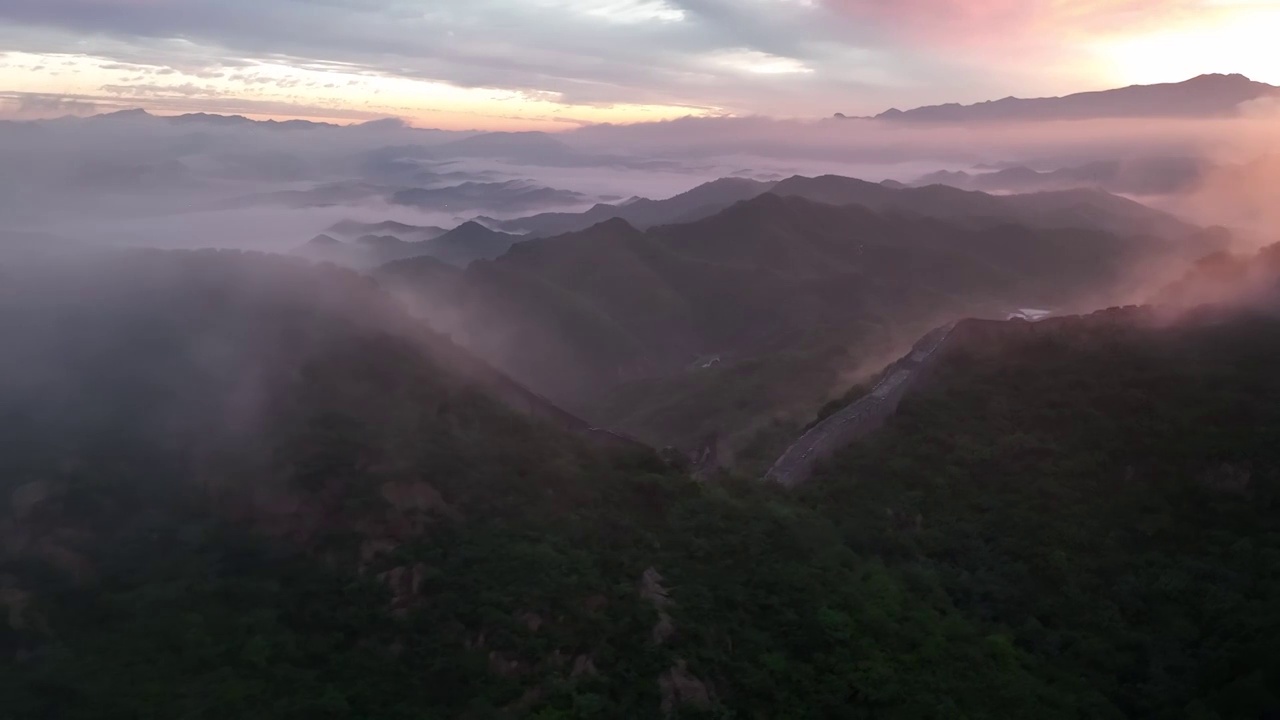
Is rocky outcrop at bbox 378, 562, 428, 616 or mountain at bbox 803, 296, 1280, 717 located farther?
mountain at bbox 803, 296, 1280, 717

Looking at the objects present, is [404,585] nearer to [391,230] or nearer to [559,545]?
[559,545]

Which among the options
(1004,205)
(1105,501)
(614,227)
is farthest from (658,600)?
(1004,205)

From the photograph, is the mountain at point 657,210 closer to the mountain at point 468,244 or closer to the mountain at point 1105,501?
the mountain at point 468,244

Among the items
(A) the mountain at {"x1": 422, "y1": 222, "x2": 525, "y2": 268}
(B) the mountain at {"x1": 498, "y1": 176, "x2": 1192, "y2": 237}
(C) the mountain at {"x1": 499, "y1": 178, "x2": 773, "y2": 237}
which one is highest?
(B) the mountain at {"x1": 498, "y1": 176, "x2": 1192, "y2": 237}

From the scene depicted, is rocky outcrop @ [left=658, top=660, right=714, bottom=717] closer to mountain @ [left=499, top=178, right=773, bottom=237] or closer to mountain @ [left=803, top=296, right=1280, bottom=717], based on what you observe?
mountain @ [left=803, top=296, right=1280, bottom=717]

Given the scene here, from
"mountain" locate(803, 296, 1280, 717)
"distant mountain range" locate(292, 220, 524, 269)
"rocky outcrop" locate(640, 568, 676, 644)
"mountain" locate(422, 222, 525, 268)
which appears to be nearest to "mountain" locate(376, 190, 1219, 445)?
"distant mountain range" locate(292, 220, 524, 269)

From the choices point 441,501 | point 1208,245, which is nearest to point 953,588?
point 441,501

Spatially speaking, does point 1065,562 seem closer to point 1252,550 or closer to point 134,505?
point 1252,550
